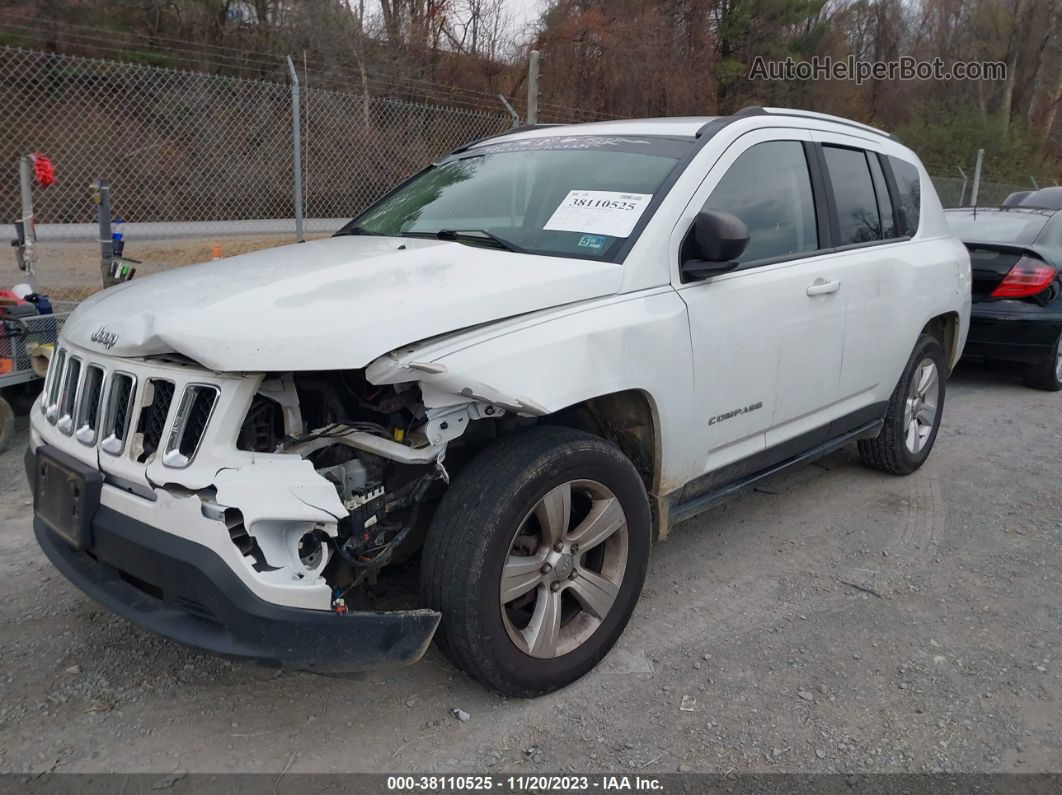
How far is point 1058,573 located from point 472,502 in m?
2.89

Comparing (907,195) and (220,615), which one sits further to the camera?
(907,195)

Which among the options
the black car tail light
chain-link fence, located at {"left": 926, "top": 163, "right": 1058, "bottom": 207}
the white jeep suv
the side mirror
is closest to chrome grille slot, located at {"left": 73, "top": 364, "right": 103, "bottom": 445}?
the white jeep suv

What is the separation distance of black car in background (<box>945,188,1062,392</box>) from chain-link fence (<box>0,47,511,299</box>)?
5392mm

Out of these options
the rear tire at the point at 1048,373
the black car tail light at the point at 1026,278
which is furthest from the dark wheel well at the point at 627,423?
the rear tire at the point at 1048,373

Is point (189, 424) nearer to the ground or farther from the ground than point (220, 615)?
farther from the ground

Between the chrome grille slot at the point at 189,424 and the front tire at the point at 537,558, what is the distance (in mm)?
708

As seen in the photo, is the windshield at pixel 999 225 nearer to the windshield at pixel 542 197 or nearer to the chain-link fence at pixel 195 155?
the windshield at pixel 542 197

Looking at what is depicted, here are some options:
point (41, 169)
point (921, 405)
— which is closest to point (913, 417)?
point (921, 405)

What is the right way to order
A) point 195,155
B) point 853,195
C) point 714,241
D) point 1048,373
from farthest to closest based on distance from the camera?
1. point 195,155
2. point 1048,373
3. point 853,195
4. point 714,241

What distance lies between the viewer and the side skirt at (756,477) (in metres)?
3.22

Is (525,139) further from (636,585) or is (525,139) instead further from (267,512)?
(267,512)

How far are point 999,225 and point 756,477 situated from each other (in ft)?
16.8

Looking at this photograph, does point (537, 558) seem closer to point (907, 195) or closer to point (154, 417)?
point (154, 417)

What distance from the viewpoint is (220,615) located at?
7.00 feet
